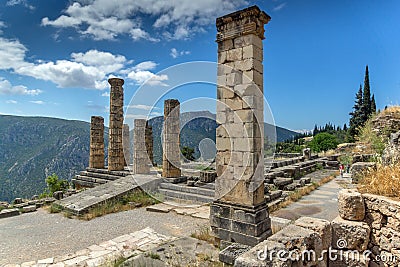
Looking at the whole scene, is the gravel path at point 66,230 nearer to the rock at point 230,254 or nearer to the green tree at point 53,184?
the rock at point 230,254

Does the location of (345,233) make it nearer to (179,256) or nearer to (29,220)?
(179,256)

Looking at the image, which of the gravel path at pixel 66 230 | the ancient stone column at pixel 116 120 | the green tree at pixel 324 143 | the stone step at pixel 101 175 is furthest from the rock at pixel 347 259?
the green tree at pixel 324 143

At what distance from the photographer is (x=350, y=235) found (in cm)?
391

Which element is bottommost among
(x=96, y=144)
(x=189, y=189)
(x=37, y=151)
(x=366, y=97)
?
(x=37, y=151)

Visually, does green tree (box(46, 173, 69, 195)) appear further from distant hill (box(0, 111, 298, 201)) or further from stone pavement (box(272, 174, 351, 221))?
distant hill (box(0, 111, 298, 201))

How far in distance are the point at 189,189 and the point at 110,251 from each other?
514cm

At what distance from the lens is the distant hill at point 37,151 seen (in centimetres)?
4748

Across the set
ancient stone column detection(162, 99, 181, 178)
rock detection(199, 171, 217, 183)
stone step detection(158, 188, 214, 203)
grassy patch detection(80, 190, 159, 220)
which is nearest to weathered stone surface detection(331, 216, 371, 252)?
stone step detection(158, 188, 214, 203)

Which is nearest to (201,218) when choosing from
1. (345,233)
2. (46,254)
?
(46,254)

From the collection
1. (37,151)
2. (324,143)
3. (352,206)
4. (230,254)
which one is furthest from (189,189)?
(37,151)

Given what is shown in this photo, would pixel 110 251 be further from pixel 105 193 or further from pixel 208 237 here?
pixel 105 193

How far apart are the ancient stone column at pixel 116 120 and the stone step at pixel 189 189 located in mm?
4337

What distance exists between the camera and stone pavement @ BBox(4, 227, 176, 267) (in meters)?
5.17

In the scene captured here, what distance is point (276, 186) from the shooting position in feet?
36.6
